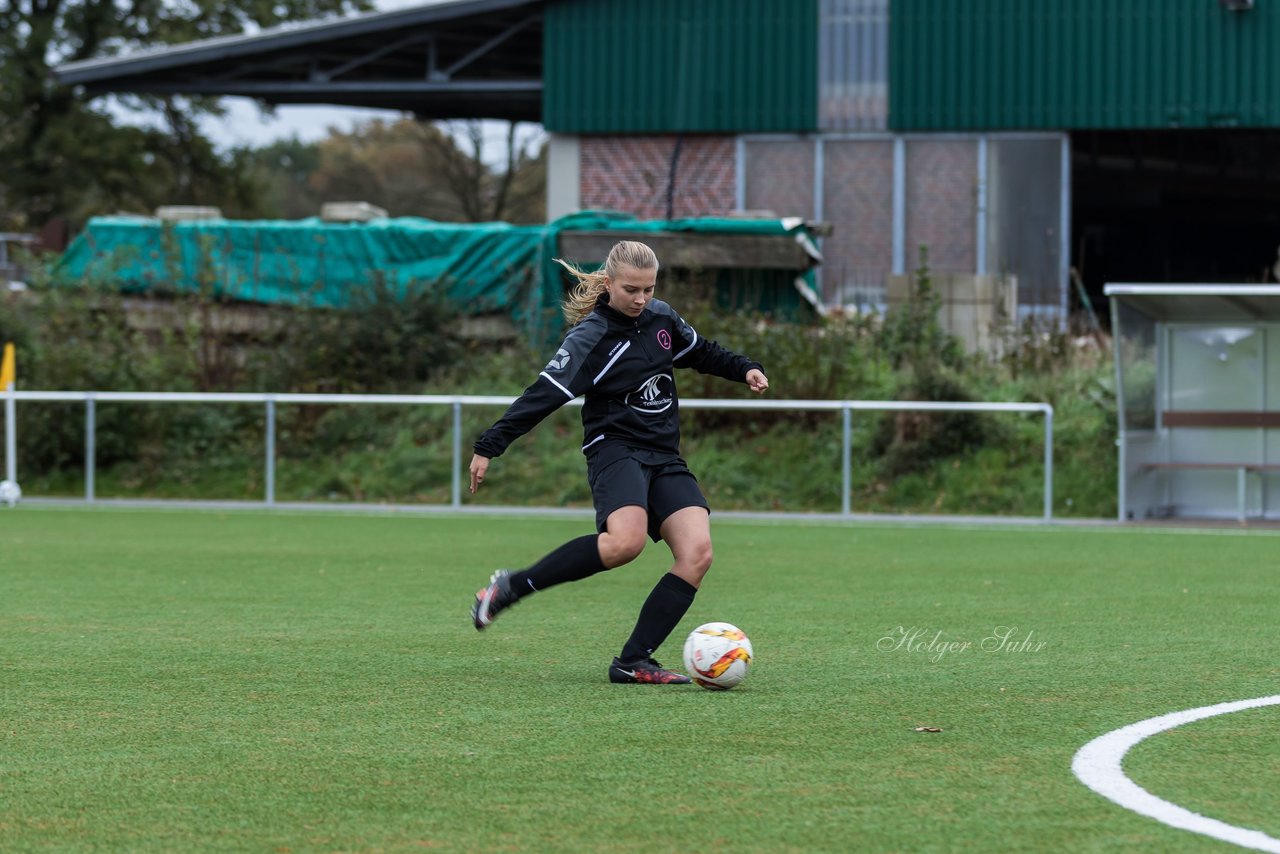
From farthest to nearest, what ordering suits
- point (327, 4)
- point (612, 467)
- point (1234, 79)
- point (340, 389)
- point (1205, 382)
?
point (327, 4) → point (1234, 79) → point (340, 389) → point (1205, 382) → point (612, 467)

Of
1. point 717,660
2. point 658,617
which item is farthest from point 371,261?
point 717,660

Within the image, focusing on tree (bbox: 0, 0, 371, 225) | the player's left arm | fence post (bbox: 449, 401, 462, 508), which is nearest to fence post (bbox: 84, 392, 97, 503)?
fence post (bbox: 449, 401, 462, 508)

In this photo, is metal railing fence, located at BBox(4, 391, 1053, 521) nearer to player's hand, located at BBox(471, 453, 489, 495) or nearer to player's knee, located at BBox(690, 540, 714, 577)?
player's knee, located at BBox(690, 540, 714, 577)

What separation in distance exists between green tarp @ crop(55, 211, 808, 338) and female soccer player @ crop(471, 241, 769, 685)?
50.1 feet

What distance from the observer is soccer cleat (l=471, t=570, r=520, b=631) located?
23.8 ft

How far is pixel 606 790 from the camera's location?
4953mm

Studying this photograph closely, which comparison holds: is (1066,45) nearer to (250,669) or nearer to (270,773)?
(250,669)

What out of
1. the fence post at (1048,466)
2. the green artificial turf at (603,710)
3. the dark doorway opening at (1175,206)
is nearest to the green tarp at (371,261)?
the fence post at (1048,466)

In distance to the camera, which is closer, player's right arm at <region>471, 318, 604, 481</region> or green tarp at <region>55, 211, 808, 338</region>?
player's right arm at <region>471, 318, 604, 481</region>

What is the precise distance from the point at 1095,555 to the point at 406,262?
12.2 metres

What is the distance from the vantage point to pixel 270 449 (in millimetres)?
18828

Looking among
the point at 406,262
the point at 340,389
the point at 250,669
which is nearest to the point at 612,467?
the point at 250,669

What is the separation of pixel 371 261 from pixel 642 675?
1695 cm

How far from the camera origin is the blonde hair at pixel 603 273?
22.7 ft
